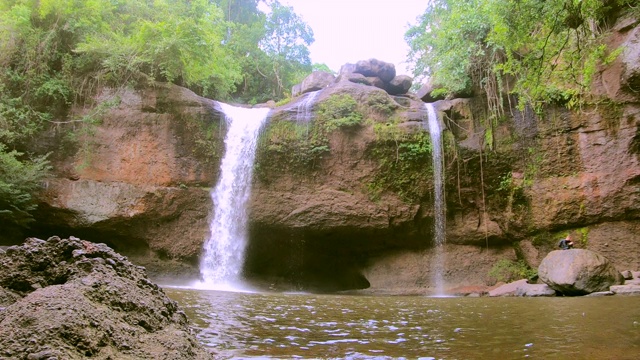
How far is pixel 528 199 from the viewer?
47.0 feet

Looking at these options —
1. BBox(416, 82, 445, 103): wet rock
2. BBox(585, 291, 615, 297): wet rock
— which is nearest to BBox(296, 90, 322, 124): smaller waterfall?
BBox(416, 82, 445, 103): wet rock

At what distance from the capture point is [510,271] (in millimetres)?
14023

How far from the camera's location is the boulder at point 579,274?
33.0 feet

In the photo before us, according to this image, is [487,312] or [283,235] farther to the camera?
[283,235]

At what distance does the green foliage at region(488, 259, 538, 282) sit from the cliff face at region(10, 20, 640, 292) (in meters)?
0.27

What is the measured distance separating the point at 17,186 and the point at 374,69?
42.0 ft

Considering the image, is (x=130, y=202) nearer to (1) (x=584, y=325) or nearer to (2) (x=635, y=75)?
(1) (x=584, y=325)

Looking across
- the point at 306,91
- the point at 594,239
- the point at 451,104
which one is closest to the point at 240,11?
the point at 306,91

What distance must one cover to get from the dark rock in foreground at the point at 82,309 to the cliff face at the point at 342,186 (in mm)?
11150

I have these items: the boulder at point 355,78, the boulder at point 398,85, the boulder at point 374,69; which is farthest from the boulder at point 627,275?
the boulder at point 374,69

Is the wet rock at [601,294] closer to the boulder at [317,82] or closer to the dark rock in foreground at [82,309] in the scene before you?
the dark rock in foreground at [82,309]

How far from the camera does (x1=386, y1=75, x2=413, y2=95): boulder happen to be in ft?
59.9

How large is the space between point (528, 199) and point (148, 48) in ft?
43.8

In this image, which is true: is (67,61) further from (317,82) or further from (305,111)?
(317,82)
